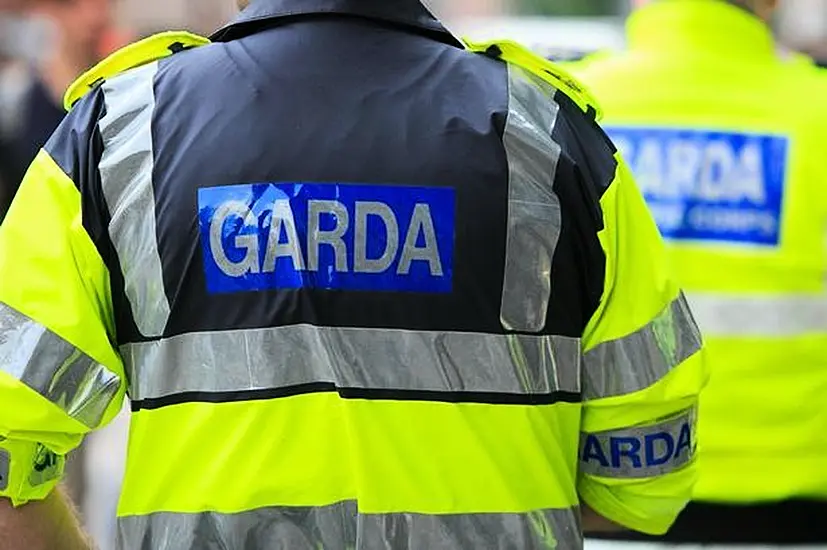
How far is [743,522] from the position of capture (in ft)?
10.7

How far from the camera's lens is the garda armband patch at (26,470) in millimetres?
2104

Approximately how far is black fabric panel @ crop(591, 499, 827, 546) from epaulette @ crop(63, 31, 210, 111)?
1479mm

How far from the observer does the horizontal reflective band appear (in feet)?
7.66

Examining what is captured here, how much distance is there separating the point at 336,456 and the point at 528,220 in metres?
0.38

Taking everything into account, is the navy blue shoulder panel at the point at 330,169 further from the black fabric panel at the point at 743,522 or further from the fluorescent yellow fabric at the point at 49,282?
the black fabric panel at the point at 743,522

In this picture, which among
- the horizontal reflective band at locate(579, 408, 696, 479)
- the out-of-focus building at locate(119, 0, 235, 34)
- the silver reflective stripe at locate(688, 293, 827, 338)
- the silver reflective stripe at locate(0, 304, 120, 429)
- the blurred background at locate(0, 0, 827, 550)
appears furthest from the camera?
the out-of-focus building at locate(119, 0, 235, 34)

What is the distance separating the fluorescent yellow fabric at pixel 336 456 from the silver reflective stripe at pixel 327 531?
1 centimetres

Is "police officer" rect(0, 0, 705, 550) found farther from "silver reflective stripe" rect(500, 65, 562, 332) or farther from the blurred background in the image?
the blurred background

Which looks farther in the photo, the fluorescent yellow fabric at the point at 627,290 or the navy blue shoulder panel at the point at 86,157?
the fluorescent yellow fabric at the point at 627,290

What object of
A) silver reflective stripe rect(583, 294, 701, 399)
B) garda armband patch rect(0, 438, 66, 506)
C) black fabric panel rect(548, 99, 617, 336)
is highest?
black fabric panel rect(548, 99, 617, 336)

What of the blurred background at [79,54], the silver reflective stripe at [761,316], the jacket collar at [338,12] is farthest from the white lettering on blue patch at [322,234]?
the blurred background at [79,54]

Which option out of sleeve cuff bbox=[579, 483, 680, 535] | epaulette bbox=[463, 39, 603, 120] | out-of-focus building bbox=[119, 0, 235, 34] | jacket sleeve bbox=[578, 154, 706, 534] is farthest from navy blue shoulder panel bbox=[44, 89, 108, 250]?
out-of-focus building bbox=[119, 0, 235, 34]

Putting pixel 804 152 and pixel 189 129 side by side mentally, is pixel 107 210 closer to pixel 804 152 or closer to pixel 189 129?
pixel 189 129

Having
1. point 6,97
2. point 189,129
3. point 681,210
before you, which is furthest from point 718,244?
point 6,97
